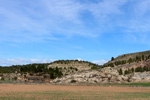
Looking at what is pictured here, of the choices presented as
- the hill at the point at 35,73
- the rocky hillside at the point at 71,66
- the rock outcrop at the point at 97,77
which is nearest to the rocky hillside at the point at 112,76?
the rock outcrop at the point at 97,77

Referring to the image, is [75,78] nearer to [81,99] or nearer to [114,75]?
[114,75]

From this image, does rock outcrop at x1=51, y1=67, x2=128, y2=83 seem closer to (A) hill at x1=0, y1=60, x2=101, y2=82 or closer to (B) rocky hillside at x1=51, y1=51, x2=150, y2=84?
(B) rocky hillside at x1=51, y1=51, x2=150, y2=84

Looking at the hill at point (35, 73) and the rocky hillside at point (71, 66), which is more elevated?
the rocky hillside at point (71, 66)

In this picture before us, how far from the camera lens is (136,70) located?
192ft

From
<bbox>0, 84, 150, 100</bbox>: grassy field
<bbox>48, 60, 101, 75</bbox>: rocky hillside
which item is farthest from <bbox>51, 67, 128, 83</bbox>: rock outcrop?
<bbox>0, 84, 150, 100</bbox>: grassy field

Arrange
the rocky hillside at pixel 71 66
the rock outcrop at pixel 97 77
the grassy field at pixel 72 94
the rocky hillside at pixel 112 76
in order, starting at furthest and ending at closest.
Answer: the rocky hillside at pixel 71 66 < the rock outcrop at pixel 97 77 < the rocky hillside at pixel 112 76 < the grassy field at pixel 72 94

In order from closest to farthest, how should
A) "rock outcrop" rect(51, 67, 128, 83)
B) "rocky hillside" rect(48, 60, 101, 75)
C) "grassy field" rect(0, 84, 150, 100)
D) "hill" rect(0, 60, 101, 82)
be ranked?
"grassy field" rect(0, 84, 150, 100), "rock outcrop" rect(51, 67, 128, 83), "hill" rect(0, 60, 101, 82), "rocky hillside" rect(48, 60, 101, 75)

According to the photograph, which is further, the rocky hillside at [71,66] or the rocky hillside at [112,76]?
the rocky hillside at [71,66]

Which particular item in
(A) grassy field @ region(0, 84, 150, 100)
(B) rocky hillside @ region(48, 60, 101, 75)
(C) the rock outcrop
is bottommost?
(A) grassy field @ region(0, 84, 150, 100)

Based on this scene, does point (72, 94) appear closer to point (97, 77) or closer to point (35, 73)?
point (97, 77)

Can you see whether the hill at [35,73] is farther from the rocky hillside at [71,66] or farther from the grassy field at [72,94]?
the grassy field at [72,94]

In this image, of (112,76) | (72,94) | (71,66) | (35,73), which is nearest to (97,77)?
(112,76)

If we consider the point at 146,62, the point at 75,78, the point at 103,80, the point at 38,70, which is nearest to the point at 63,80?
the point at 75,78

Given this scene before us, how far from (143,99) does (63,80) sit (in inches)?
1442
